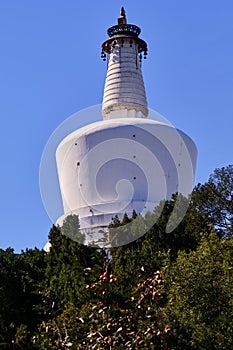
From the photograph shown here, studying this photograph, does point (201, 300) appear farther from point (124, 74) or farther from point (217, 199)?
point (124, 74)

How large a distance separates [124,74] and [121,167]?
16.1 feet

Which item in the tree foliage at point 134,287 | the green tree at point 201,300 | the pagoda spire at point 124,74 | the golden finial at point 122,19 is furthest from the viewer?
the golden finial at point 122,19

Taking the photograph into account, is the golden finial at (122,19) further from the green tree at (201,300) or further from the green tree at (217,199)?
the green tree at (201,300)

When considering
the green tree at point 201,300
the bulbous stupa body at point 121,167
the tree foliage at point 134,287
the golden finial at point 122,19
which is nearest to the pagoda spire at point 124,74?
the golden finial at point 122,19

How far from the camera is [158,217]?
58.2 ft

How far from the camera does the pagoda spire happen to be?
26.9 m

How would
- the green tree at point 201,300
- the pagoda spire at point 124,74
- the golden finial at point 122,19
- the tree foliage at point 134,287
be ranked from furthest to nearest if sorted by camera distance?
1. the golden finial at point 122,19
2. the pagoda spire at point 124,74
3. the green tree at point 201,300
4. the tree foliage at point 134,287

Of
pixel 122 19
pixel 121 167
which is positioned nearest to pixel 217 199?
pixel 121 167

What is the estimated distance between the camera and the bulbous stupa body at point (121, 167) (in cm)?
2380

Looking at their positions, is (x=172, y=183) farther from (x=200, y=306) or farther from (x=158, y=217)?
(x=200, y=306)

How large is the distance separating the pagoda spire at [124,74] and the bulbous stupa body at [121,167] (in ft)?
3.05

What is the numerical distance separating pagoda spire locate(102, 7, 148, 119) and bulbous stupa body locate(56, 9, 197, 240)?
930 millimetres

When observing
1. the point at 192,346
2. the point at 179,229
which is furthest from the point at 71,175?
the point at 192,346

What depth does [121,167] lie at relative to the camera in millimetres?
24312
